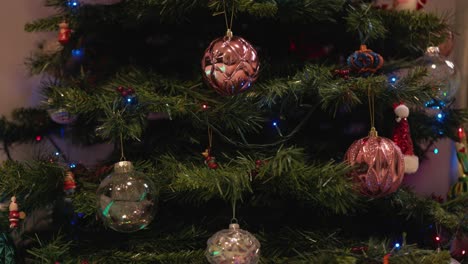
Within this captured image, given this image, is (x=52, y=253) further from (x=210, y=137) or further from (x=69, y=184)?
(x=210, y=137)

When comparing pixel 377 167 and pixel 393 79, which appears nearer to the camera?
pixel 377 167

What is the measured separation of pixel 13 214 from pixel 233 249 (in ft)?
1.13

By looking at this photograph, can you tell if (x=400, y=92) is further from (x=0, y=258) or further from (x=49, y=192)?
(x=0, y=258)

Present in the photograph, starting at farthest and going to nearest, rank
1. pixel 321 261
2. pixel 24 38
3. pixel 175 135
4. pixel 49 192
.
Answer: pixel 24 38
pixel 175 135
pixel 49 192
pixel 321 261

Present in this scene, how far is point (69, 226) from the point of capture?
3.28ft

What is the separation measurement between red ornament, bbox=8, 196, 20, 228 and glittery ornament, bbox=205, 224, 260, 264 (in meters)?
0.30

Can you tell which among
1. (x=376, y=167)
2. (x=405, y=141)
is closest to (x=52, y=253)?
(x=376, y=167)

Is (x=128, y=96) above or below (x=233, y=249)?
above

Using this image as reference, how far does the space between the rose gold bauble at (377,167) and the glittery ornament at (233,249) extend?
0.18 meters

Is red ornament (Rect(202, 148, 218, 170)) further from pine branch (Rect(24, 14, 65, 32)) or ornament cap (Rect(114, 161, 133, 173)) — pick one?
pine branch (Rect(24, 14, 65, 32))

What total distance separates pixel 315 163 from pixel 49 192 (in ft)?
1.38

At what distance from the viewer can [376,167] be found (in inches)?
33.7

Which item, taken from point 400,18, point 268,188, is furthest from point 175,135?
point 400,18

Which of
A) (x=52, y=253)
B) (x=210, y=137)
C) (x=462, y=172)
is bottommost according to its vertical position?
(x=462, y=172)
